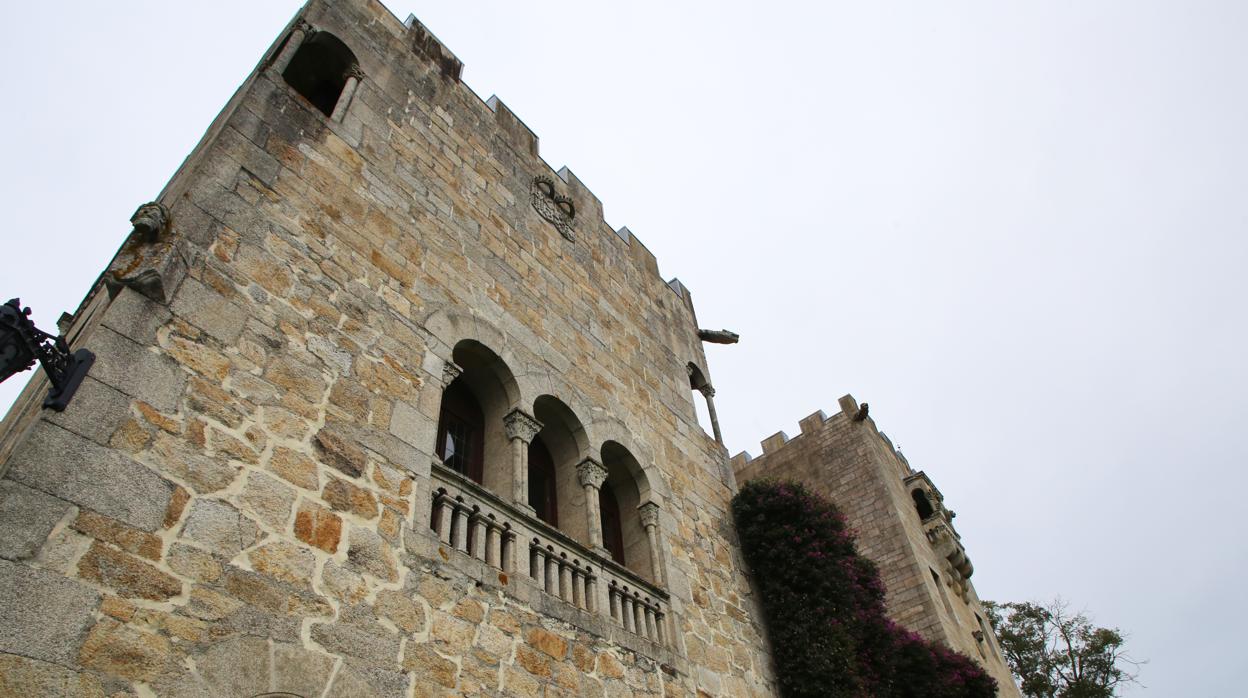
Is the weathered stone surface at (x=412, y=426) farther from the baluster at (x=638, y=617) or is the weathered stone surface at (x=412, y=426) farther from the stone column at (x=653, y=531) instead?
the stone column at (x=653, y=531)

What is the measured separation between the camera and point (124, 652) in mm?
3307

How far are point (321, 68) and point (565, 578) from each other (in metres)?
5.60

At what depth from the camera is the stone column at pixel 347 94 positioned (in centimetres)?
704

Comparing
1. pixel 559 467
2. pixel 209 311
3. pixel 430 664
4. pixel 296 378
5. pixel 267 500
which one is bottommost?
pixel 430 664

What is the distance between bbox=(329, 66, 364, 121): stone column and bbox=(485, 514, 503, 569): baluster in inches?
155

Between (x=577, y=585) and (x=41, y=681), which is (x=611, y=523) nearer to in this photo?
(x=577, y=585)

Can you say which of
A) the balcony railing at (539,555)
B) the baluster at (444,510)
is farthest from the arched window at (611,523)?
the baluster at (444,510)

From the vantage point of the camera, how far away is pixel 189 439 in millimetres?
4047

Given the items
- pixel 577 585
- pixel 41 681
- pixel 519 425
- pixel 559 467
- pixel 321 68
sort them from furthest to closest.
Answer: pixel 321 68
pixel 559 467
pixel 519 425
pixel 577 585
pixel 41 681

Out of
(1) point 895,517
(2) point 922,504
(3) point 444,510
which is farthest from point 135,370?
(2) point 922,504

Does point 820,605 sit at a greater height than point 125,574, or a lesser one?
greater

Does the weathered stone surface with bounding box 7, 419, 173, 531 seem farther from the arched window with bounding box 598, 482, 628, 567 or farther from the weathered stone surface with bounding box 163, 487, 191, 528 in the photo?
the arched window with bounding box 598, 482, 628, 567

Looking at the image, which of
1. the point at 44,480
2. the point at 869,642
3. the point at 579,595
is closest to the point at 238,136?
the point at 44,480

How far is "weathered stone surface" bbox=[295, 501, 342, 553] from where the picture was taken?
171 inches
